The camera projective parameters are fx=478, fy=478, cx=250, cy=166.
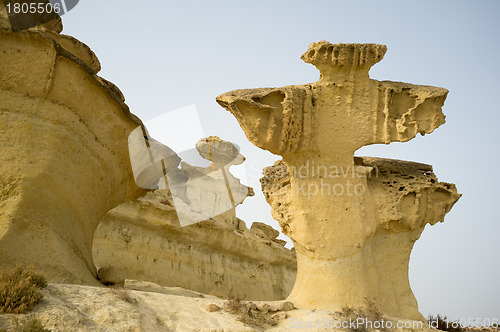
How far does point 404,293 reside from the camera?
856 centimetres

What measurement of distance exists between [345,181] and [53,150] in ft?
15.6

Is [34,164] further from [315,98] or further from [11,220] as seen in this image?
[315,98]

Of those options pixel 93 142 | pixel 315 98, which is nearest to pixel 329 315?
pixel 315 98

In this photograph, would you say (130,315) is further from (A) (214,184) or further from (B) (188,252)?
(A) (214,184)

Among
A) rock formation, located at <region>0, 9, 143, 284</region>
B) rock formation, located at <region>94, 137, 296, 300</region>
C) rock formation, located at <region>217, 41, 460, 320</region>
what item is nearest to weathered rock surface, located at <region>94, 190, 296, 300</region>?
rock formation, located at <region>94, 137, 296, 300</region>

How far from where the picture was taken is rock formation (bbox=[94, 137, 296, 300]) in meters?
11.9

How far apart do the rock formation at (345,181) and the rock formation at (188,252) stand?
2363mm

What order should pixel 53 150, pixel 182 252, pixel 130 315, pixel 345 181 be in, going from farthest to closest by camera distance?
pixel 182 252 < pixel 345 181 < pixel 53 150 < pixel 130 315

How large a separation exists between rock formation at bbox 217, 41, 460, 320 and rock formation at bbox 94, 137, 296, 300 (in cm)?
236

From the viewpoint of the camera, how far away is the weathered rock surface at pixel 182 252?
467 inches

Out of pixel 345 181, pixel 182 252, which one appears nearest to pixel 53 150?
pixel 345 181

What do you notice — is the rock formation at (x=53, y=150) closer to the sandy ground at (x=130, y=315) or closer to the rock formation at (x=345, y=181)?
the sandy ground at (x=130, y=315)

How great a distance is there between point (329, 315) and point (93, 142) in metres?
4.33

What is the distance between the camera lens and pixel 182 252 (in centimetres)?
1309
